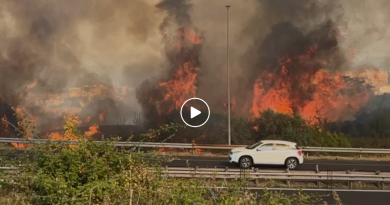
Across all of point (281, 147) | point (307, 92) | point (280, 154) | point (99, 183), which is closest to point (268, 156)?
point (280, 154)

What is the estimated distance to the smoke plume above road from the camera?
2775 centimetres

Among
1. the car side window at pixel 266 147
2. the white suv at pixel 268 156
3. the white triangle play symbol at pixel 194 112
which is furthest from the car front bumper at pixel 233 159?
the white triangle play symbol at pixel 194 112

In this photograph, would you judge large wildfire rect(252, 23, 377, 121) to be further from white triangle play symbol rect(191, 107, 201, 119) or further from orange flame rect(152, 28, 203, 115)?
orange flame rect(152, 28, 203, 115)

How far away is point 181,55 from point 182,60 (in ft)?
1.17

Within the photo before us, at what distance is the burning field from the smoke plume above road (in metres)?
0.07

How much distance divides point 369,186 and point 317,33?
16.6 meters

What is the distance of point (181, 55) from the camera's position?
94.7 feet

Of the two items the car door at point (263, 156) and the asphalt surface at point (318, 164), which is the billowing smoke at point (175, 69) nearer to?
the asphalt surface at point (318, 164)

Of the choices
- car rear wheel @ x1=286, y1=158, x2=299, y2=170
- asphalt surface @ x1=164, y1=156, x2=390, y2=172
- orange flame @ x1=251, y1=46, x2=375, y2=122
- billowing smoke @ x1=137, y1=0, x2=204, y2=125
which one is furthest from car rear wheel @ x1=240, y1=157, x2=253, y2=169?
orange flame @ x1=251, y1=46, x2=375, y2=122

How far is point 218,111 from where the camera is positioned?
89.0 feet

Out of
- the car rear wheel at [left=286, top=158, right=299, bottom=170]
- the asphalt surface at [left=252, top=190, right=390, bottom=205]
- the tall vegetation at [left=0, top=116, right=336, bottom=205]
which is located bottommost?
the asphalt surface at [left=252, top=190, right=390, bottom=205]

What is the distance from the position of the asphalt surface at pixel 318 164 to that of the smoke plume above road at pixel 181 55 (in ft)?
21.6

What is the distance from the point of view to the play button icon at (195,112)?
26141 mm

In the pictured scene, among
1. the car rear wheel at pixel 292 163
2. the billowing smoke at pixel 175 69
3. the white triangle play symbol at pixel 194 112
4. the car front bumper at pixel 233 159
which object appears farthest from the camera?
the billowing smoke at pixel 175 69
